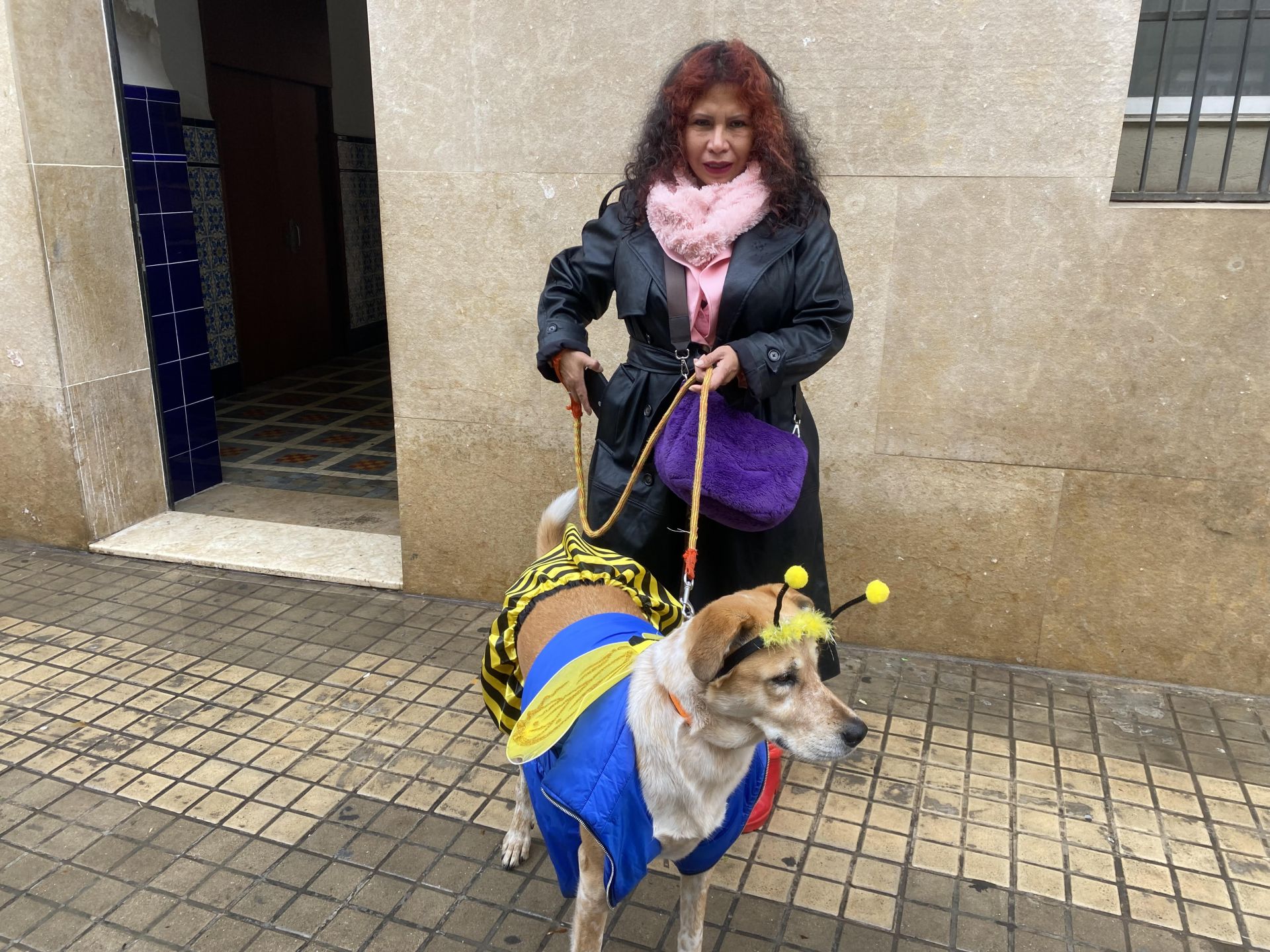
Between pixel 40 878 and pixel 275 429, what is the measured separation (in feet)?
18.6

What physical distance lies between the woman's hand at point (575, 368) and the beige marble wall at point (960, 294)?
1.53 m

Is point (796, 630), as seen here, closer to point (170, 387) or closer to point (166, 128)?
point (170, 387)

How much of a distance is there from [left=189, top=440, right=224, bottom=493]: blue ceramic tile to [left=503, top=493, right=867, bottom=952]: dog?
479 cm

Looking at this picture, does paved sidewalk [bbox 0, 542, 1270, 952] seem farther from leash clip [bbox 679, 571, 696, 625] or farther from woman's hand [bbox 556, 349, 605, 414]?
woman's hand [bbox 556, 349, 605, 414]

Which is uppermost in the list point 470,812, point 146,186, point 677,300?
point 146,186

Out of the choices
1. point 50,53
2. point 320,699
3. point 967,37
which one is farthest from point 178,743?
point 967,37

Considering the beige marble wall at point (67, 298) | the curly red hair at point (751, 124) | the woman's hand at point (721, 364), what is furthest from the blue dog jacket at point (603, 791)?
the beige marble wall at point (67, 298)

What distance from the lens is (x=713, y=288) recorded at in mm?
2820

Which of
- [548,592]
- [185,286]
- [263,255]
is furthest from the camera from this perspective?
[263,255]

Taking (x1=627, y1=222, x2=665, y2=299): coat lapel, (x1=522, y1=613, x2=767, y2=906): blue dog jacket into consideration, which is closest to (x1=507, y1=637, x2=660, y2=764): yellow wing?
(x1=522, y1=613, x2=767, y2=906): blue dog jacket

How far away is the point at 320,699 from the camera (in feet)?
13.3

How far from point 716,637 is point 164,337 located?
5271 millimetres

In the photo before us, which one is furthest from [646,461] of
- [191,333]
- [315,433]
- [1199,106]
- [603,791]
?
[315,433]

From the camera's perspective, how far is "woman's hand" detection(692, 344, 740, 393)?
8.53 ft
